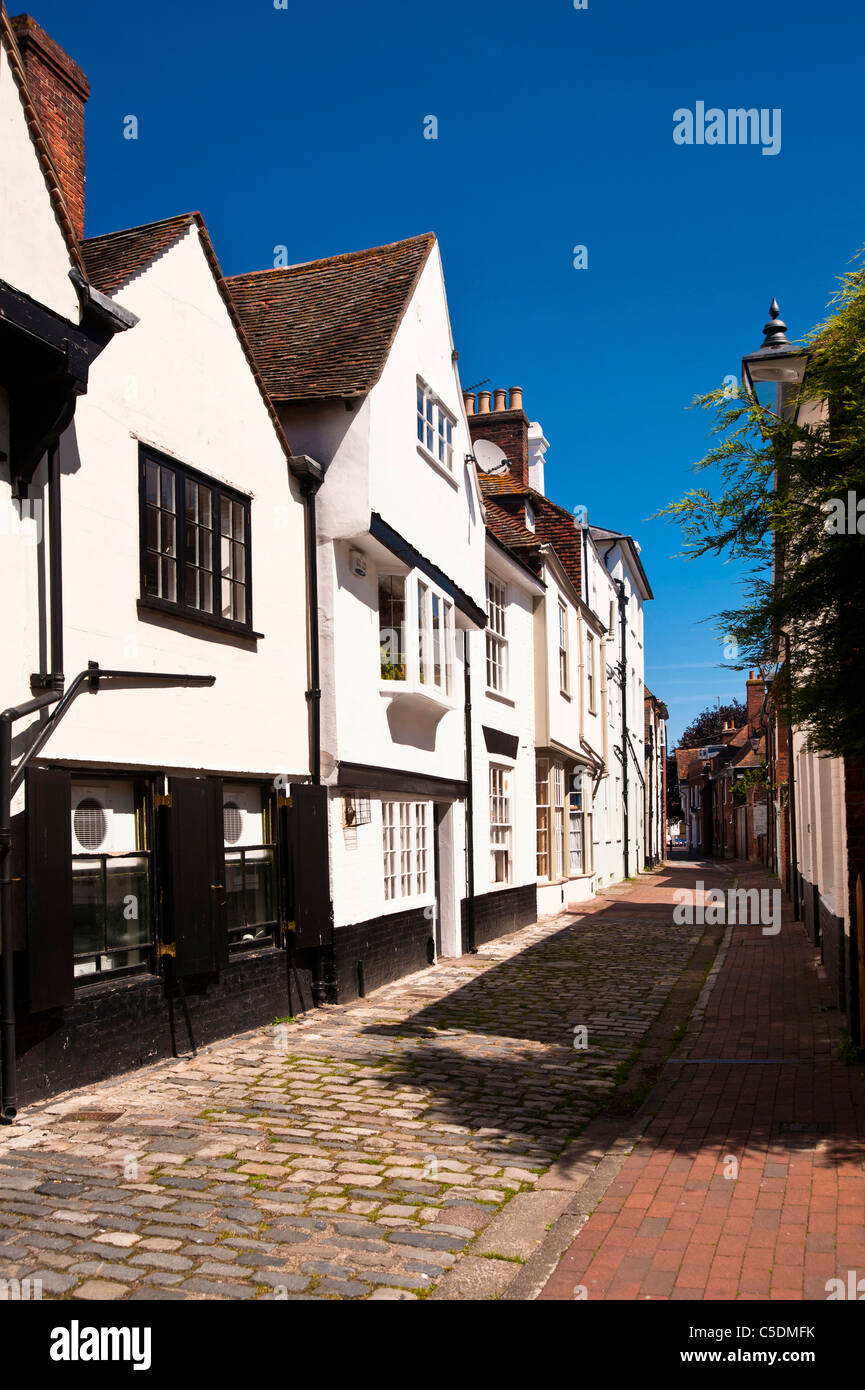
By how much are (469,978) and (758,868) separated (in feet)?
97.3

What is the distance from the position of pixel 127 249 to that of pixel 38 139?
2.08 metres

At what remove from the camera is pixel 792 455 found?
8.02m

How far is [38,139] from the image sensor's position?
25.8ft

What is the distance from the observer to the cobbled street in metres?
5.21

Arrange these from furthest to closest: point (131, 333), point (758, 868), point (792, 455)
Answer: point (758, 868) → point (131, 333) → point (792, 455)

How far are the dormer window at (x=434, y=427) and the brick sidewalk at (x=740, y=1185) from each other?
8.25 metres

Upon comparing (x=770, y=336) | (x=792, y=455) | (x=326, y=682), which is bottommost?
(x=326, y=682)

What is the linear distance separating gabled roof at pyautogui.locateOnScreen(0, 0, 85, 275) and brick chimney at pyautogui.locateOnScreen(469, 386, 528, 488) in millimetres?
16922

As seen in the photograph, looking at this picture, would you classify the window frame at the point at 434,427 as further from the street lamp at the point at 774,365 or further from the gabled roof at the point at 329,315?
the street lamp at the point at 774,365

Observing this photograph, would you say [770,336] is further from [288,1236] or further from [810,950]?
[810,950]

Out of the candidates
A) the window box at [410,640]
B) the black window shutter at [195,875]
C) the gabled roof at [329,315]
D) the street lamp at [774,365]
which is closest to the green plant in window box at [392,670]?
the window box at [410,640]

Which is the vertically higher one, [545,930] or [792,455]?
[792,455]

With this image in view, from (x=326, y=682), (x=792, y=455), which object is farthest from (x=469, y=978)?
(x=792, y=455)

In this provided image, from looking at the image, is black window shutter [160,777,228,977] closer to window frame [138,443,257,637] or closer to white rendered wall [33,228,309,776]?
white rendered wall [33,228,309,776]
